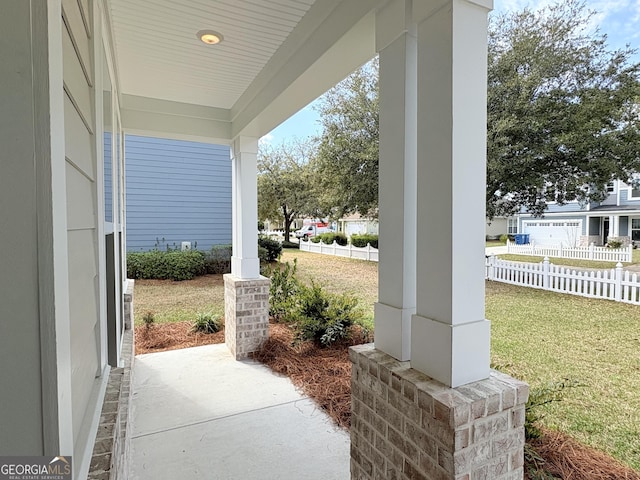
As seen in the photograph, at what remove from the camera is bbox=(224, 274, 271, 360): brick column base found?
14.0ft

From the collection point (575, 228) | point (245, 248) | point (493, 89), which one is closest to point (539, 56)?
point (493, 89)

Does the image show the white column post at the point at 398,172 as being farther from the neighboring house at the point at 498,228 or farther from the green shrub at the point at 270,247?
the neighboring house at the point at 498,228

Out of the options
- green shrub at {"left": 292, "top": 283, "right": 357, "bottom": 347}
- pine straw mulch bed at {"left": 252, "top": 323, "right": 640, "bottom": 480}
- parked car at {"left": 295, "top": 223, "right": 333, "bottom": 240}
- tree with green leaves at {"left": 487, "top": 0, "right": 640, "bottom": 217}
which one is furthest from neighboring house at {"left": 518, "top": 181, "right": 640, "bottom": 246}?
parked car at {"left": 295, "top": 223, "right": 333, "bottom": 240}

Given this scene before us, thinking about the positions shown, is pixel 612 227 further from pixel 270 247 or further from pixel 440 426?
pixel 440 426

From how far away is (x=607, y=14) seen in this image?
289 inches

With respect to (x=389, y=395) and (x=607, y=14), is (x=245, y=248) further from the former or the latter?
(x=607, y=14)

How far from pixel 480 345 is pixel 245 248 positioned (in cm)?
334

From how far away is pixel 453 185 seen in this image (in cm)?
140

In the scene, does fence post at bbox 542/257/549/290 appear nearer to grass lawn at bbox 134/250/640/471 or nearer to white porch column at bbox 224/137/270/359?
grass lawn at bbox 134/250/640/471

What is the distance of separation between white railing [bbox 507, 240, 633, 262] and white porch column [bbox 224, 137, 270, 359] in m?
12.6

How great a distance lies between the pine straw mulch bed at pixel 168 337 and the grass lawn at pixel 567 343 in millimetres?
725

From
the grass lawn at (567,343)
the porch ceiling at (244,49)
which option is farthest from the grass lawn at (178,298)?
the porch ceiling at (244,49)

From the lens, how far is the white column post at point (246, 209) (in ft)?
14.3

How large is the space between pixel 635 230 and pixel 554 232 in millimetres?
3639
